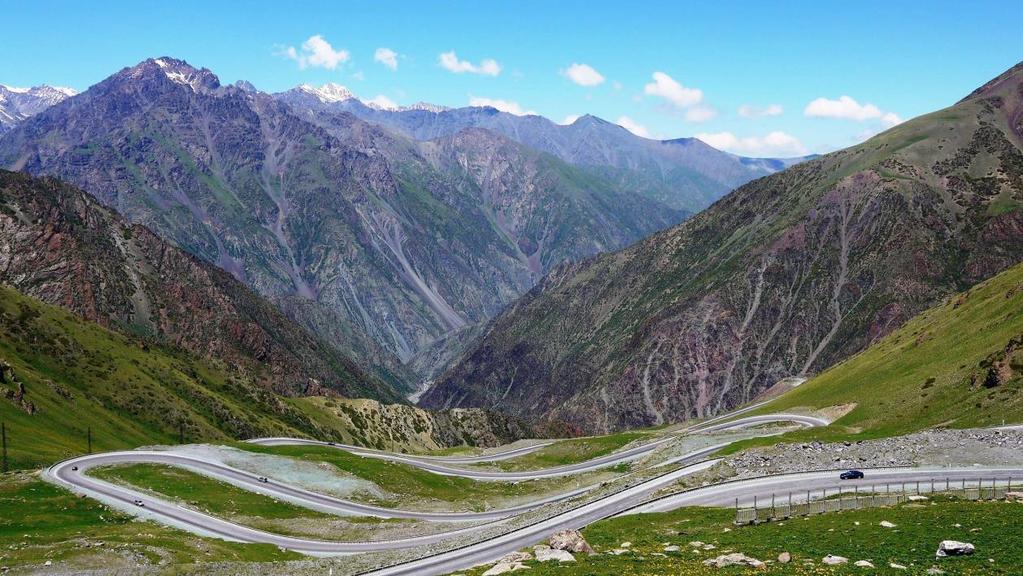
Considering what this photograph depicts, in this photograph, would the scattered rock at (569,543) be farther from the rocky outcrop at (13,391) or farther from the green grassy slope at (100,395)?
the rocky outcrop at (13,391)

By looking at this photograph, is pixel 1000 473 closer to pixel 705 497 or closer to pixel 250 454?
pixel 705 497

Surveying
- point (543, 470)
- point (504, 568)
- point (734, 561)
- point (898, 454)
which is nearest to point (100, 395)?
point (543, 470)

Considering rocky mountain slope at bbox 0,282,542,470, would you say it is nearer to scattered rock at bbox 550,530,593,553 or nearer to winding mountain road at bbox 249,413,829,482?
winding mountain road at bbox 249,413,829,482

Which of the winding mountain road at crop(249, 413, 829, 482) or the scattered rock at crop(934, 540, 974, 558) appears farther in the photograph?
the winding mountain road at crop(249, 413, 829, 482)

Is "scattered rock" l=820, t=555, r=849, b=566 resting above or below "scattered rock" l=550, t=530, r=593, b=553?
above

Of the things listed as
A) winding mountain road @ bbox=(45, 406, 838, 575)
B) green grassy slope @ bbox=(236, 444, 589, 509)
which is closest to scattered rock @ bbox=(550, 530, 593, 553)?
winding mountain road @ bbox=(45, 406, 838, 575)

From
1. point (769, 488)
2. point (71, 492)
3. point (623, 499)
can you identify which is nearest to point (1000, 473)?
point (769, 488)
